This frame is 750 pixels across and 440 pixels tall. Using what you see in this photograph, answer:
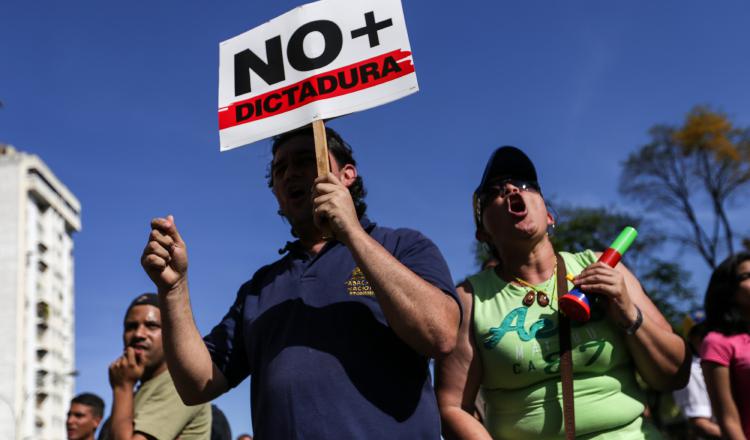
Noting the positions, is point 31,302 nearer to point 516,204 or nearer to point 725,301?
point 725,301

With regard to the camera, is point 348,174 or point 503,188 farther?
point 503,188

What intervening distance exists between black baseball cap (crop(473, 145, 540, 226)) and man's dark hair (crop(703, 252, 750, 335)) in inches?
55.8

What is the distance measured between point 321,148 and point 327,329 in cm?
58

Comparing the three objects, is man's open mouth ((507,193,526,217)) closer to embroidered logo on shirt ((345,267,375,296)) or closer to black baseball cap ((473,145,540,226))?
black baseball cap ((473,145,540,226))

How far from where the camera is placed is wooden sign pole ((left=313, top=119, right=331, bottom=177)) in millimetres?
2586

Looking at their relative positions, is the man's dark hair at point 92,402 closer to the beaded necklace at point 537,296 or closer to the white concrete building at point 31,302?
the beaded necklace at point 537,296

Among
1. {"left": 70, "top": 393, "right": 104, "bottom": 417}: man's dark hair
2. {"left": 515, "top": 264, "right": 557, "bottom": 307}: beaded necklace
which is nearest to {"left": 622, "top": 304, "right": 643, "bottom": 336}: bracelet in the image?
{"left": 515, "top": 264, "right": 557, "bottom": 307}: beaded necklace

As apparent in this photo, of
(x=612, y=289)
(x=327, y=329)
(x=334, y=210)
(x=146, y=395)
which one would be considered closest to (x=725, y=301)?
(x=612, y=289)

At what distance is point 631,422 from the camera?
119 inches

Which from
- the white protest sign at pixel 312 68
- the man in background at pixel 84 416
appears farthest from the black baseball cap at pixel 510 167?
the man in background at pixel 84 416

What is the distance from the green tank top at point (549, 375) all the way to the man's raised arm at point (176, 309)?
42.2 inches

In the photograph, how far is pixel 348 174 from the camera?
3104 mm

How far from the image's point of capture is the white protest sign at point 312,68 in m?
2.75

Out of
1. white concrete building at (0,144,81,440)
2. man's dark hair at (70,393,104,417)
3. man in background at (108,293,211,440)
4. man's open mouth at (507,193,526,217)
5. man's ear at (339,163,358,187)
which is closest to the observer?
man's ear at (339,163,358,187)
